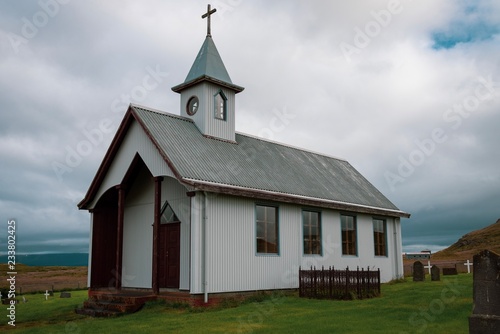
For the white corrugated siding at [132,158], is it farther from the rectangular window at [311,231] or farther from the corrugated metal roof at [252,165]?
the rectangular window at [311,231]

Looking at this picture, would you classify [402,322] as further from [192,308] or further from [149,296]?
[149,296]

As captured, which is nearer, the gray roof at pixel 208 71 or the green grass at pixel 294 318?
the green grass at pixel 294 318

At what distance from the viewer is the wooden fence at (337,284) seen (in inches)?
695

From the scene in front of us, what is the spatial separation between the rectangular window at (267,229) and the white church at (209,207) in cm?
4

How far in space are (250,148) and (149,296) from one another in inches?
325

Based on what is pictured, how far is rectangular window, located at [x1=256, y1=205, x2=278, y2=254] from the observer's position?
18.4m

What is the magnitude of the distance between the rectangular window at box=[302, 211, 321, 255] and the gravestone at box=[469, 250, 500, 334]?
36.1ft

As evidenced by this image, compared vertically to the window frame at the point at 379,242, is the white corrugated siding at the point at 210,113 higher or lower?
higher

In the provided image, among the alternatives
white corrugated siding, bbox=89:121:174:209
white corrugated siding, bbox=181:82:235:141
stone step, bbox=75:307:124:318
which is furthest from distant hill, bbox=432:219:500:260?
stone step, bbox=75:307:124:318

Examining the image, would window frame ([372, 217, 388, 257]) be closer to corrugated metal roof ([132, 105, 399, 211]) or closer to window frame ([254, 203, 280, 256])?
corrugated metal roof ([132, 105, 399, 211])

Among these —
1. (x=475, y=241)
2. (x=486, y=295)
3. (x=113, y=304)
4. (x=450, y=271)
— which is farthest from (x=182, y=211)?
(x=475, y=241)

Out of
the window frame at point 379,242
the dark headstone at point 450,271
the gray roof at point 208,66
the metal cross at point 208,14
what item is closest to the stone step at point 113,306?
the gray roof at point 208,66

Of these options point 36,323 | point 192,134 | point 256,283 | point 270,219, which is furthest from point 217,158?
point 36,323

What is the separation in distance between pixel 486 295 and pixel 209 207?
30.3 feet
